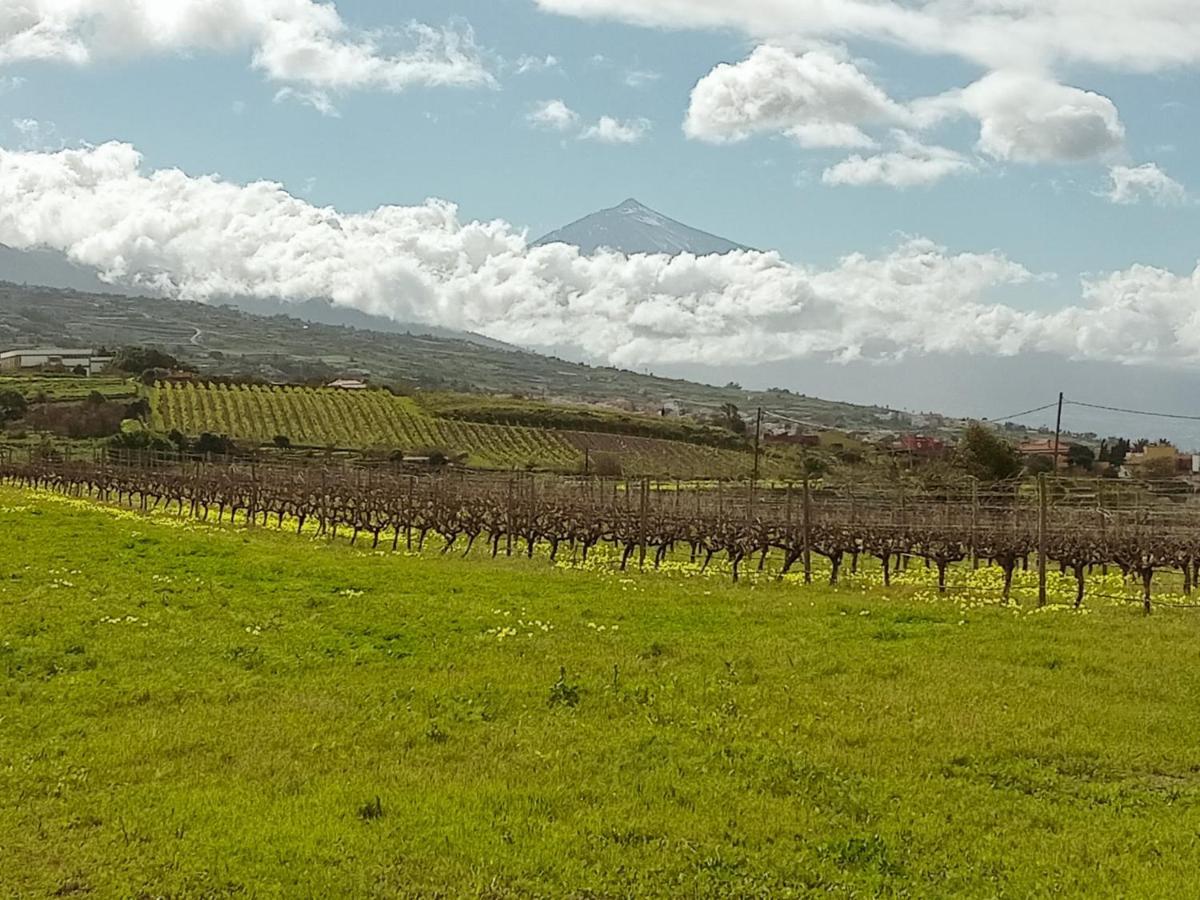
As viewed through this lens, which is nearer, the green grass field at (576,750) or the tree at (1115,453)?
the green grass field at (576,750)

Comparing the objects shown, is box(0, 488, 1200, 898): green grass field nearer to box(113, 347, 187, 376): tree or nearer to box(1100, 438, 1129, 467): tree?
box(1100, 438, 1129, 467): tree

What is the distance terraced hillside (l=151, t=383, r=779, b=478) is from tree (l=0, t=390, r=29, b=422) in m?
9.64

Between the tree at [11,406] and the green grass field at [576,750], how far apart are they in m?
76.8

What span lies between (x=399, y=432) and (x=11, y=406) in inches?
1176

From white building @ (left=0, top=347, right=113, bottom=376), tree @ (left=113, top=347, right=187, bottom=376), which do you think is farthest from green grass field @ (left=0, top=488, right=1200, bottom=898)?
white building @ (left=0, top=347, right=113, bottom=376)

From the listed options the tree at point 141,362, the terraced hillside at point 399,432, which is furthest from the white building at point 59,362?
the terraced hillside at point 399,432

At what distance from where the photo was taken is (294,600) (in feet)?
57.8

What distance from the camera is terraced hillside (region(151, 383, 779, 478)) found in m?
82.7

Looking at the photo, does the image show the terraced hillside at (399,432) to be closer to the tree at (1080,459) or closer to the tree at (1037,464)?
the tree at (1037,464)

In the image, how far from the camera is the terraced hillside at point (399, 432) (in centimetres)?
8269

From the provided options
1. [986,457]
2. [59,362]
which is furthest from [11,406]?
[986,457]

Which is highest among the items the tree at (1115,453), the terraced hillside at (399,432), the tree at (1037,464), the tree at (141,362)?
the tree at (141,362)

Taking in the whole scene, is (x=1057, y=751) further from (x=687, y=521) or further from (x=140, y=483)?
(x=140, y=483)

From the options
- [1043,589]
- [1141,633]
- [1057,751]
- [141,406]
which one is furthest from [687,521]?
[141,406]
